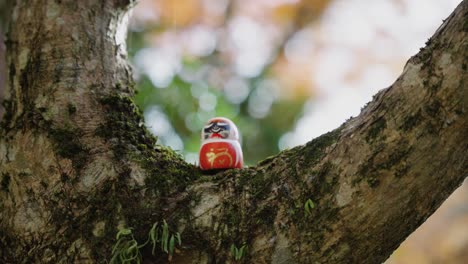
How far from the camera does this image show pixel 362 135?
1.38m

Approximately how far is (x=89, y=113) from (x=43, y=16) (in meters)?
0.40

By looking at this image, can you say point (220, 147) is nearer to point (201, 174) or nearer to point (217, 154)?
point (217, 154)

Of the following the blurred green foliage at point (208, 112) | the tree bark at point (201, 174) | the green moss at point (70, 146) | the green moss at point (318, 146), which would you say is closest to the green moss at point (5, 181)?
the tree bark at point (201, 174)

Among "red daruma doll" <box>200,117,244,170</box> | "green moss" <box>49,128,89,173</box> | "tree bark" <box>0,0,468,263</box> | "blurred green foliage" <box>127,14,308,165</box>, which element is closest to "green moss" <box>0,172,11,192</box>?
"tree bark" <box>0,0,468,263</box>

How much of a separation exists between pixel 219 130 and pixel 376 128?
0.68m

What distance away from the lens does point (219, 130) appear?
1.95 m

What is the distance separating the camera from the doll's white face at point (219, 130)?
1.94 m

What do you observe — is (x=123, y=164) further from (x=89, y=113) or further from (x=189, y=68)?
(x=189, y=68)

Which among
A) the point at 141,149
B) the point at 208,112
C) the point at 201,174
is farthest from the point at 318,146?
the point at 208,112

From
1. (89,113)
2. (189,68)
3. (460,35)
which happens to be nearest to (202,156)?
(89,113)

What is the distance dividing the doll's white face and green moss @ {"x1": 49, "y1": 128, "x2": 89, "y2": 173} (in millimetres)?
448

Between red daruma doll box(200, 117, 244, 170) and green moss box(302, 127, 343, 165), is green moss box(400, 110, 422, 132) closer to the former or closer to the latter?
green moss box(302, 127, 343, 165)

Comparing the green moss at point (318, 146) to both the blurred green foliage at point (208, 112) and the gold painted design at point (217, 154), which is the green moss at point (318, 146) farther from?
the blurred green foliage at point (208, 112)

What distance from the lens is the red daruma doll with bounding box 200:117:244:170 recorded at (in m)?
1.79
